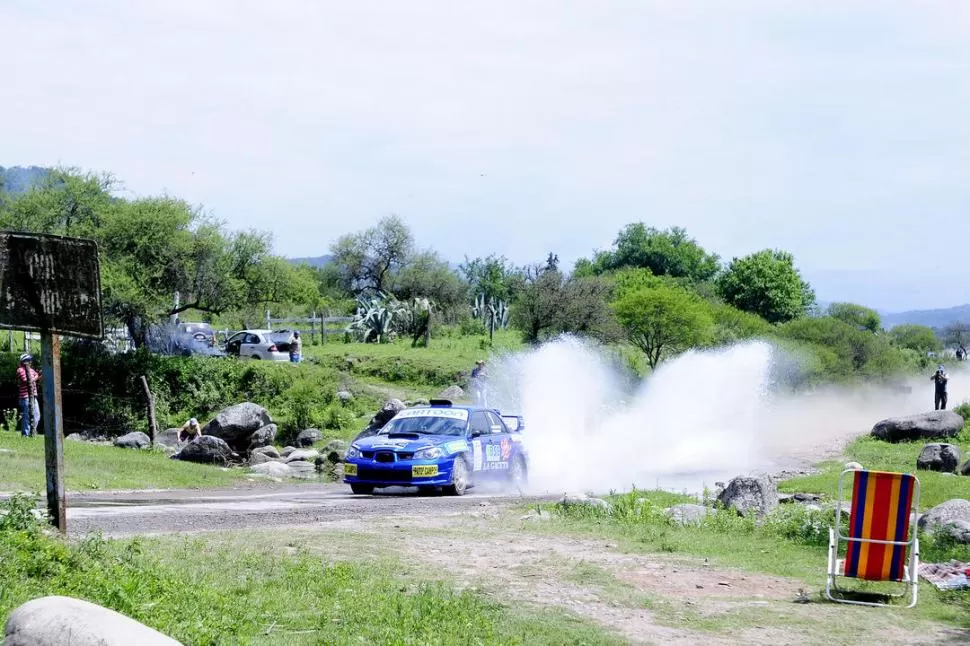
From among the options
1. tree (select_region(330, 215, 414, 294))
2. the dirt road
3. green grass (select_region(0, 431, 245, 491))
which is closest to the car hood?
the dirt road

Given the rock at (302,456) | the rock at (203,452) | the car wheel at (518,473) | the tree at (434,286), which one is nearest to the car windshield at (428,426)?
the car wheel at (518,473)

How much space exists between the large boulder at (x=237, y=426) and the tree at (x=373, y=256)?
44930 mm

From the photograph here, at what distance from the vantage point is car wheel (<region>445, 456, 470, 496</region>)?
20.5 m

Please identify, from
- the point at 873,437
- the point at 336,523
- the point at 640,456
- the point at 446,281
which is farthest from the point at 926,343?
the point at 336,523

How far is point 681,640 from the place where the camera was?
842 centimetres

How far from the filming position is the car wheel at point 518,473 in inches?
912

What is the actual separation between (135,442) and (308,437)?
534cm

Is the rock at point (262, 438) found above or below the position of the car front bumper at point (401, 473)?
below

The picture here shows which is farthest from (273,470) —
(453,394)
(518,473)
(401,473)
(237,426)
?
(453,394)

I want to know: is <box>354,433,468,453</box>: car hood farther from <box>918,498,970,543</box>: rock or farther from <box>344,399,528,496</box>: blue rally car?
<box>918,498,970,543</box>: rock

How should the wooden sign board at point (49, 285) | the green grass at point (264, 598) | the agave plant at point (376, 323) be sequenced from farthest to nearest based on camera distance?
the agave plant at point (376, 323), the wooden sign board at point (49, 285), the green grass at point (264, 598)

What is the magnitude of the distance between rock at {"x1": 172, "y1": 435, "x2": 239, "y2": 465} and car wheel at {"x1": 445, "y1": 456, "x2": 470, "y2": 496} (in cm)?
1240

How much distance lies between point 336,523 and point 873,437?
93.6 feet

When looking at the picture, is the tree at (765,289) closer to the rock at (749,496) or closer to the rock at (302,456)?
the rock at (302,456)
